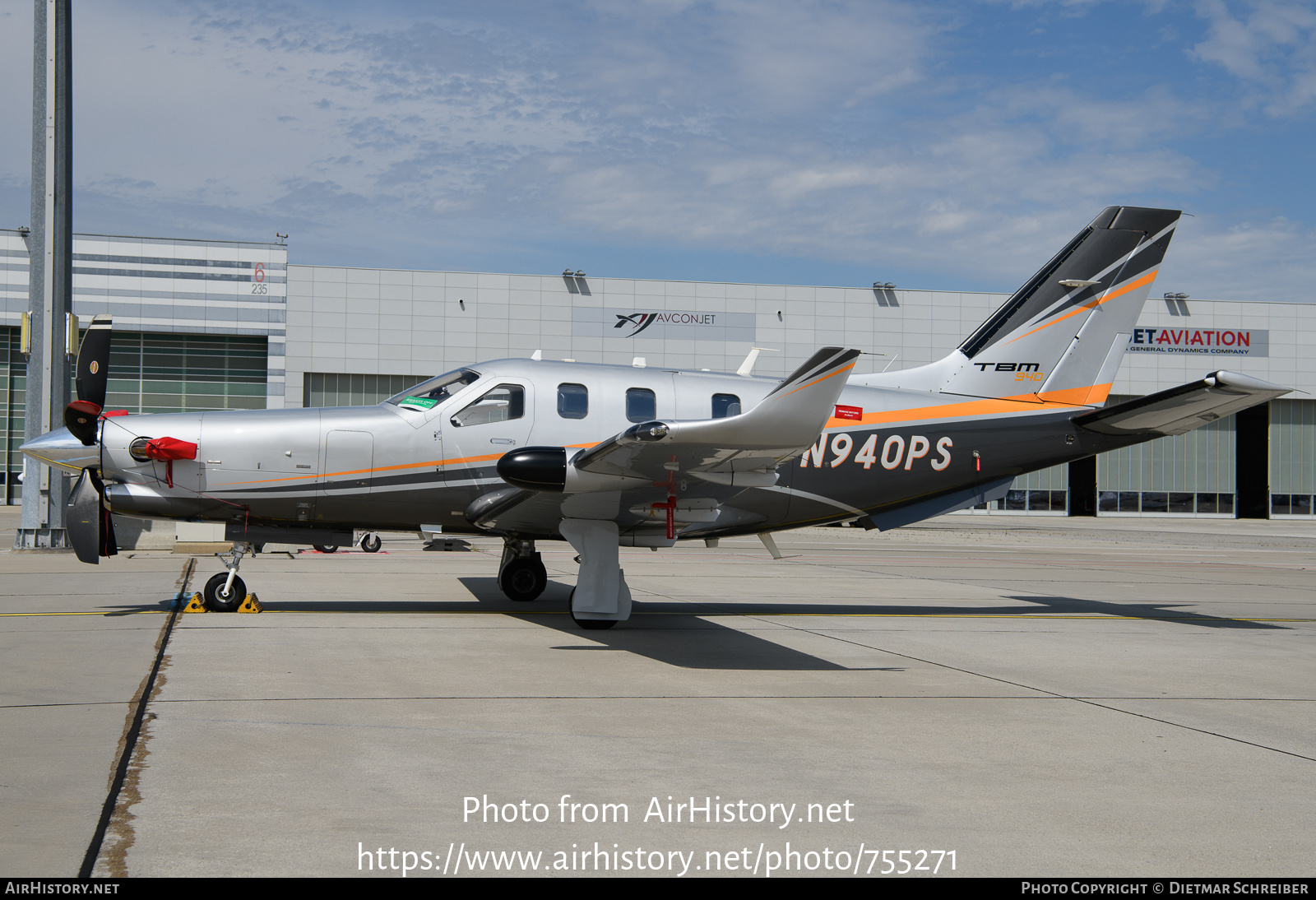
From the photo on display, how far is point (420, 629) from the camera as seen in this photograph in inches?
391

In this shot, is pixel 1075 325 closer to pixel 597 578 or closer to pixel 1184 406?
pixel 1184 406

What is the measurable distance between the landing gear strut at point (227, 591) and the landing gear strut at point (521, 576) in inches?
126

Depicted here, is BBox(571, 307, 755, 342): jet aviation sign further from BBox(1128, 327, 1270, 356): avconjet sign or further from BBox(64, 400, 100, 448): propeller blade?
BBox(64, 400, 100, 448): propeller blade

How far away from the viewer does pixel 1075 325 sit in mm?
12766

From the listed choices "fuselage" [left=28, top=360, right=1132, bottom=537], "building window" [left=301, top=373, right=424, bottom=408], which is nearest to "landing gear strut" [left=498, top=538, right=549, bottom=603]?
"fuselage" [left=28, top=360, right=1132, bottom=537]

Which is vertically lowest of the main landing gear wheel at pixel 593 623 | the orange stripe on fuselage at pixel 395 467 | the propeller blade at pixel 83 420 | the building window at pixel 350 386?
the main landing gear wheel at pixel 593 623

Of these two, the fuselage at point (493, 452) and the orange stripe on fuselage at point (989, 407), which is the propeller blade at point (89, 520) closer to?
the fuselage at point (493, 452)

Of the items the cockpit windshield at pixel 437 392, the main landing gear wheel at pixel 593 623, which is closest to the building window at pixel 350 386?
the cockpit windshield at pixel 437 392

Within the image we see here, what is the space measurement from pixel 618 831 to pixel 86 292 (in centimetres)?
5120

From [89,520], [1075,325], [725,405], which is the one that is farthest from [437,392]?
[1075,325]

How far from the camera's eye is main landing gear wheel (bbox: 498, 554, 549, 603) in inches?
499

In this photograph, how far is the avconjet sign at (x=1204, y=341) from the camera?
55.4 meters

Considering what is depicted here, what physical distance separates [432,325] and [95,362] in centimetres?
3950
